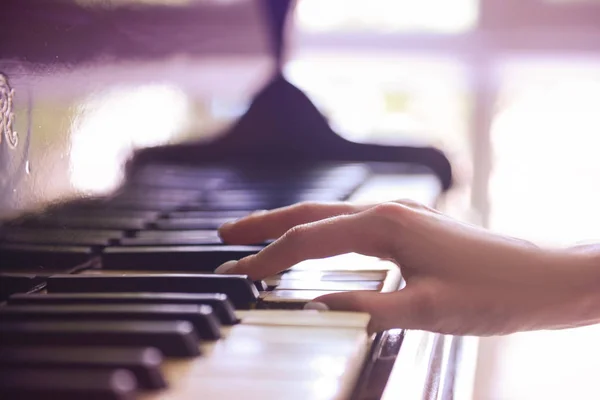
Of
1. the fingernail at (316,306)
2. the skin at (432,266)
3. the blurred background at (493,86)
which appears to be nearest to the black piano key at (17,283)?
the skin at (432,266)

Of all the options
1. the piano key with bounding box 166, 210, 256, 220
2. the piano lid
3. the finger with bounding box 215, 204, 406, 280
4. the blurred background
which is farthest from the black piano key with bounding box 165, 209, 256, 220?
the blurred background

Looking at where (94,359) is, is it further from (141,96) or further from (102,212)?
(141,96)

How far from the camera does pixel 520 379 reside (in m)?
2.40

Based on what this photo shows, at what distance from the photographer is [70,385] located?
58 cm

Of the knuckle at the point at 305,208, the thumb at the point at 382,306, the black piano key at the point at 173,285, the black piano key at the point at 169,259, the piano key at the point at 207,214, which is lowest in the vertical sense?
the black piano key at the point at 173,285

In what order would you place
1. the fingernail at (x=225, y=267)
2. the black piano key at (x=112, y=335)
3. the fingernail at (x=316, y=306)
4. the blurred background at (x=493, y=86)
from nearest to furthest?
the black piano key at (x=112, y=335) → the fingernail at (x=316, y=306) → the fingernail at (x=225, y=267) → the blurred background at (x=493, y=86)

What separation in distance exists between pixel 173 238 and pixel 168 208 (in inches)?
7.1

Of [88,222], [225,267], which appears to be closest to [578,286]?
[225,267]

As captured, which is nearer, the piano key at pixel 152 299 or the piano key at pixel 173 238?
the piano key at pixel 152 299

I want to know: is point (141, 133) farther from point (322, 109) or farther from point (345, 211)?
point (322, 109)

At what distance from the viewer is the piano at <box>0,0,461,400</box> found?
2.13ft

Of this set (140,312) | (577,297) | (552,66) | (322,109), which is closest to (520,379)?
(322,109)

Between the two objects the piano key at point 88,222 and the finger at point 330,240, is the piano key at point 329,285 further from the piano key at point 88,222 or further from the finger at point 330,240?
the piano key at point 88,222

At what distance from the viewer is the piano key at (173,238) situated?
1084 mm
